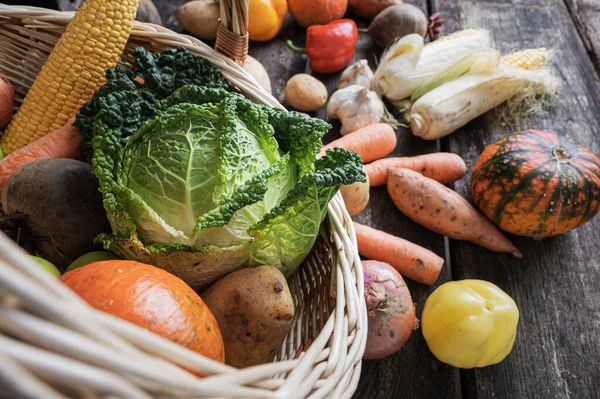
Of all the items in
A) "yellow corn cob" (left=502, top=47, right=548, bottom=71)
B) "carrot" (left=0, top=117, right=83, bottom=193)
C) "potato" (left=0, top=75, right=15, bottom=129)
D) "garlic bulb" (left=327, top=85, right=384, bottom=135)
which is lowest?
"yellow corn cob" (left=502, top=47, right=548, bottom=71)

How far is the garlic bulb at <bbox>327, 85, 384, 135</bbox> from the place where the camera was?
1.60m

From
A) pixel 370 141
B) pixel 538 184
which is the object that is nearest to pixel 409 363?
pixel 538 184

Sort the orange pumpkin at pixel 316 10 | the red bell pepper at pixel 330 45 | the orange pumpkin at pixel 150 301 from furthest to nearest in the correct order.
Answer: the orange pumpkin at pixel 316 10 → the red bell pepper at pixel 330 45 → the orange pumpkin at pixel 150 301

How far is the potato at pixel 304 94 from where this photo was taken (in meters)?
1.62

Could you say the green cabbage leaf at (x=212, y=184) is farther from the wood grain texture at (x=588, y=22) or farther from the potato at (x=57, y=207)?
the wood grain texture at (x=588, y=22)

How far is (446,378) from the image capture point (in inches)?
44.9

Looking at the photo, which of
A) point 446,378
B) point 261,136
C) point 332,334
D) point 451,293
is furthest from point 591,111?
point 332,334

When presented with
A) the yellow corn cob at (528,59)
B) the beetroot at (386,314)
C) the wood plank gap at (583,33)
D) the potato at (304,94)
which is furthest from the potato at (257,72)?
the wood plank gap at (583,33)

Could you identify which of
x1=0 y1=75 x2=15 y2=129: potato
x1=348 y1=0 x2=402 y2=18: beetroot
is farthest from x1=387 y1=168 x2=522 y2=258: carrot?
x1=0 y1=75 x2=15 y2=129: potato

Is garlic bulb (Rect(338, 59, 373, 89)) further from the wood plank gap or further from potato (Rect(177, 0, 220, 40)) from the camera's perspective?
the wood plank gap

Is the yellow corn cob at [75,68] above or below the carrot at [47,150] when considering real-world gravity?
above

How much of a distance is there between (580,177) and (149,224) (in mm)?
1102

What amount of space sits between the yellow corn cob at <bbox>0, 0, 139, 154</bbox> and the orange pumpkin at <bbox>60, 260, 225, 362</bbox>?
24.2 inches

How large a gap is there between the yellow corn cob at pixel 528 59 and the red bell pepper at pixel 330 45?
568 mm
